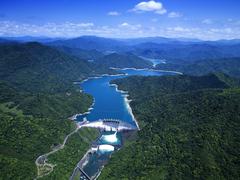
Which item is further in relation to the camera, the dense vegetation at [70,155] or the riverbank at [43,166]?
the dense vegetation at [70,155]

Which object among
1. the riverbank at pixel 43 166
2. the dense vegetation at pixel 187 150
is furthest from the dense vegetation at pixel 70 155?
the dense vegetation at pixel 187 150

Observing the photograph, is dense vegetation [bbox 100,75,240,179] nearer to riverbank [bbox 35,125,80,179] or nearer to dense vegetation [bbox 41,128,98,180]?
dense vegetation [bbox 41,128,98,180]

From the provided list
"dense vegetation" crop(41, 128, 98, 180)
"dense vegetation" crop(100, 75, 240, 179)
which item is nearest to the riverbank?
"dense vegetation" crop(41, 128, 98, 180)

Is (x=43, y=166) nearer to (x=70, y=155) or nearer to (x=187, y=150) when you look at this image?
(x=70, y=155)

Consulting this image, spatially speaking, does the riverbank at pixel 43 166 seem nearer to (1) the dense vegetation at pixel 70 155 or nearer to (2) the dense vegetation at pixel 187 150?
(1) the dense vegetation at pixel 70 155

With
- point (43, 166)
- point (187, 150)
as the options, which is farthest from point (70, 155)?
point (187, 150)

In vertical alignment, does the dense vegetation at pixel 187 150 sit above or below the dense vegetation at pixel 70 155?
above

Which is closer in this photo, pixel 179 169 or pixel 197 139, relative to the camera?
pixel 179 169

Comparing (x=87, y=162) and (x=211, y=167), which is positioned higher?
(x=211, y=167)

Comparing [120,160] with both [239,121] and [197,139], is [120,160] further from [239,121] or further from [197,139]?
[239,121]

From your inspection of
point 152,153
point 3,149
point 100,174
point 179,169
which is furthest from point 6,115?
point 179,169

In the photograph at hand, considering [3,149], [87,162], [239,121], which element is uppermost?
[239,121]
